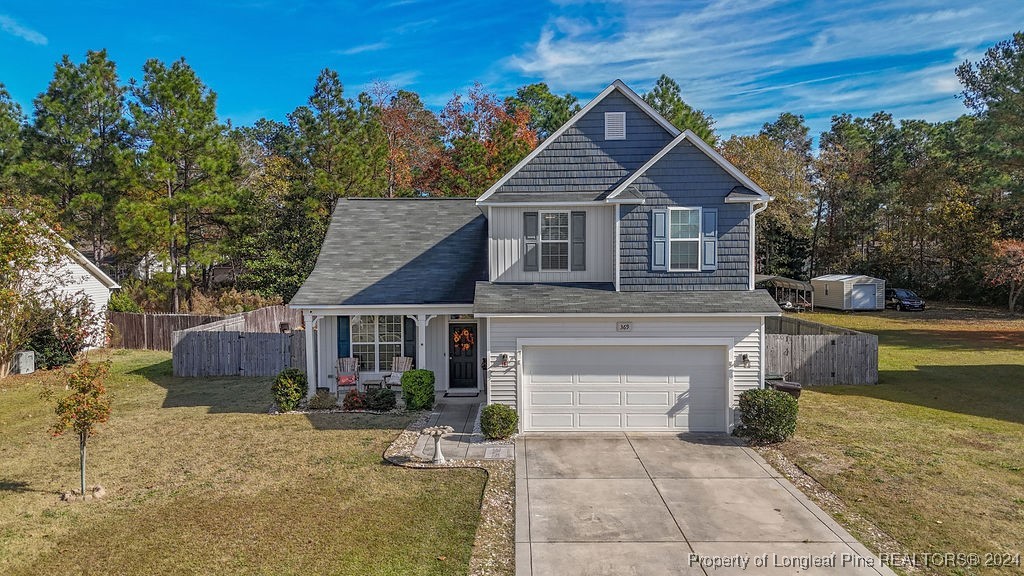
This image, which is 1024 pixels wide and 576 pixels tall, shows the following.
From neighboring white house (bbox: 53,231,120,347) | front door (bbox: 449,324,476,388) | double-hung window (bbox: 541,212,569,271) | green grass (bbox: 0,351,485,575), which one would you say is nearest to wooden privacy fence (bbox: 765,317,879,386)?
double-hung window (bbox: 541,212,569,271)

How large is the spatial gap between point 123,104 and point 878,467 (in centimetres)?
3701

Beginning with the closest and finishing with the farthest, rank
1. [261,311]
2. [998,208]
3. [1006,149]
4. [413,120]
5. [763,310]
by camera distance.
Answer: [763,310] → [261,311] → [1006,149] → [998,208] → [413,120]

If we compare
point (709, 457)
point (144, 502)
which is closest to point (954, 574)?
point (709, 457)

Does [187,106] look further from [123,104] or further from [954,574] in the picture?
[954,574]

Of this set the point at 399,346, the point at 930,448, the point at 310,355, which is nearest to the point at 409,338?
the point at 399,346

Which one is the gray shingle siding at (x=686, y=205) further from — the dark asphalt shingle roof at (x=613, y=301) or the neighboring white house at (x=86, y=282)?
the neighboring white house at (x=86, y=282)

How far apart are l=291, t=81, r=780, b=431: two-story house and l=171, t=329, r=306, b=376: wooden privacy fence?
5214 millimetres

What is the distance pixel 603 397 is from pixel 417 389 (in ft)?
15.6

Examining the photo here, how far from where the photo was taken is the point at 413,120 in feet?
142

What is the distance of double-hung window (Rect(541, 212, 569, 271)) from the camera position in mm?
14219

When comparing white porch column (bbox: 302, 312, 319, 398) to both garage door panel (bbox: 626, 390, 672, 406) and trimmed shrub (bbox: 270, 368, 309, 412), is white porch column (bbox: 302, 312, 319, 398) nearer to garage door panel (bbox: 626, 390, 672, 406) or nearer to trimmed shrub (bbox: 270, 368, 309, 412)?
trimmed shrub (bbox: 270, 368, 309, 412)

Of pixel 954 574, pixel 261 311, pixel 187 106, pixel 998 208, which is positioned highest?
pixel 187 106

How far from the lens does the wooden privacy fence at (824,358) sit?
1797 centimetres

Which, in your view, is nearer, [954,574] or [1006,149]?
[954,574]
